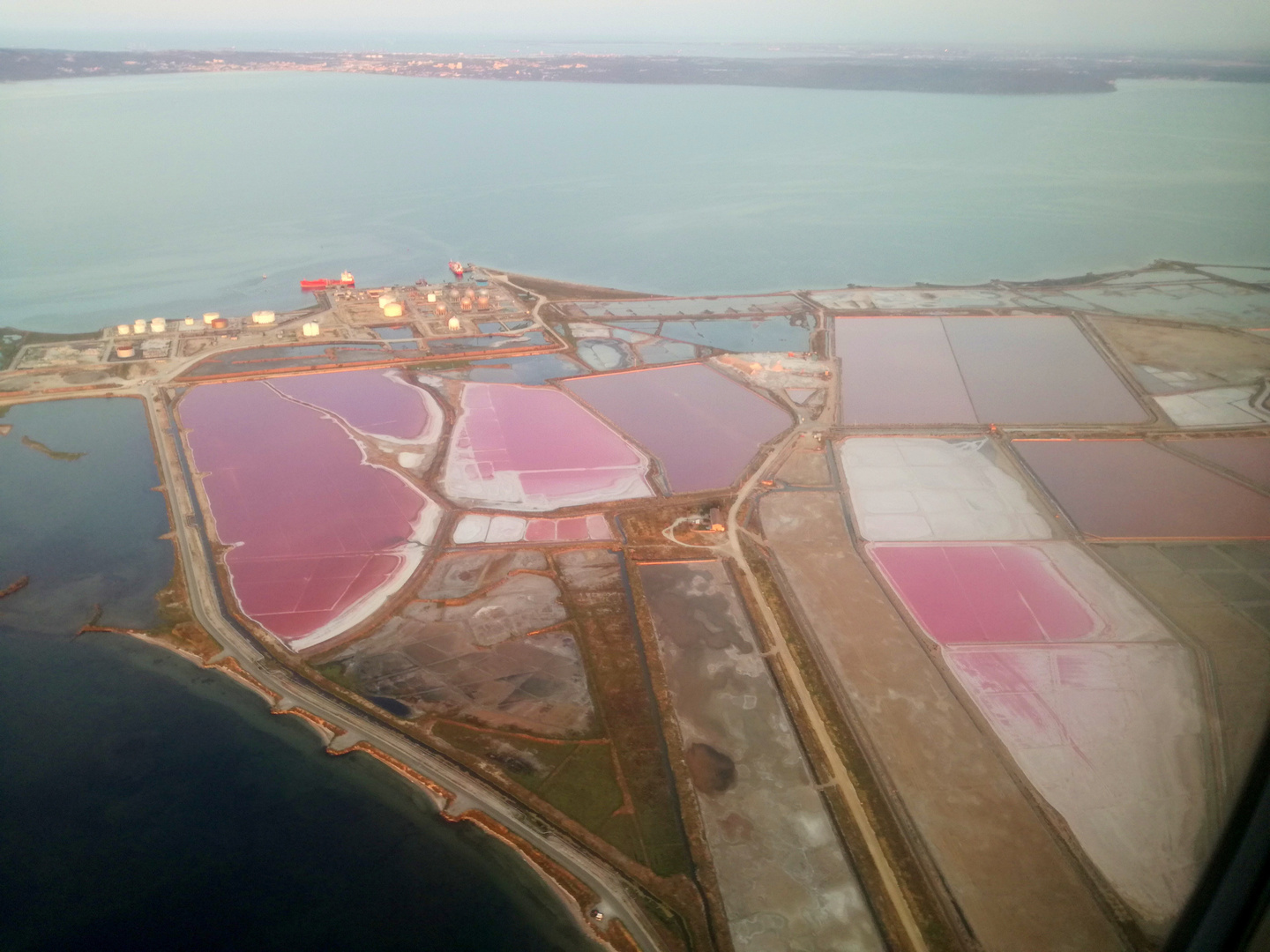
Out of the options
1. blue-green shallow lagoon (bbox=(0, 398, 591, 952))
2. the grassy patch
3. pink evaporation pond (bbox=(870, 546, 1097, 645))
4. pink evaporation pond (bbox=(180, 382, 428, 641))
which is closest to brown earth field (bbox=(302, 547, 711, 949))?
the grassy patch

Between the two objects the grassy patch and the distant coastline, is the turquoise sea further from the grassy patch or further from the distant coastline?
the distant coastline

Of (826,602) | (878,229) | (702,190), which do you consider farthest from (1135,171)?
(826,602)

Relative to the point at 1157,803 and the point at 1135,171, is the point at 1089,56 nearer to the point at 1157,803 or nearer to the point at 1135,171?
the point at 1135,171

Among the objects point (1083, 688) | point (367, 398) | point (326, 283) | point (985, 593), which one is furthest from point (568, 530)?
point (326, 283)

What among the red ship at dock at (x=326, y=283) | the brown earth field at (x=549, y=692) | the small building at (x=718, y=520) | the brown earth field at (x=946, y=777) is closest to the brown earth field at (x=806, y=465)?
the small building at (x=718, y=520)

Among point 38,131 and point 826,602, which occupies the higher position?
point 38,131

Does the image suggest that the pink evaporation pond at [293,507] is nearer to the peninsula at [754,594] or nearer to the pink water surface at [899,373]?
the peninsula at [754,594]
